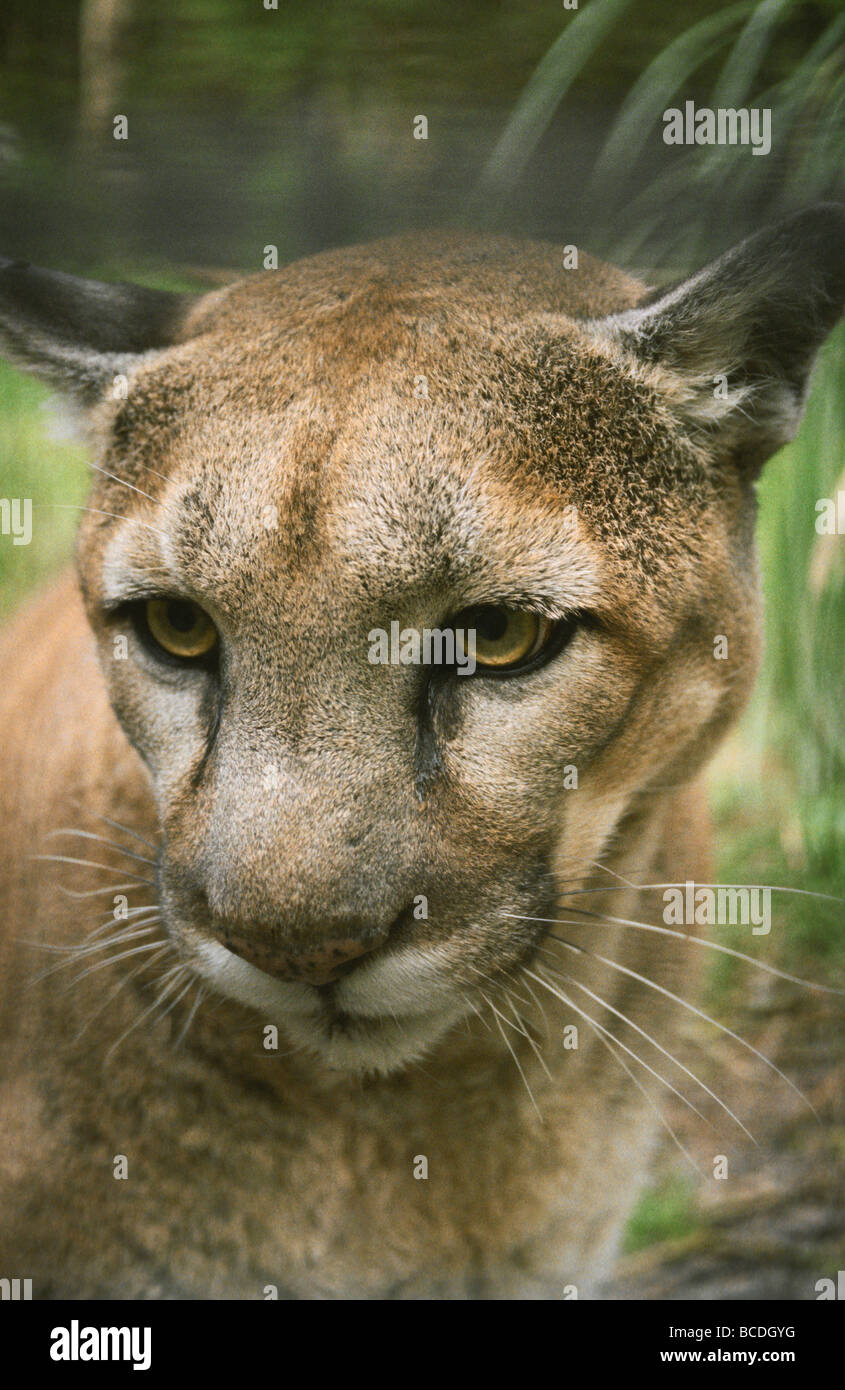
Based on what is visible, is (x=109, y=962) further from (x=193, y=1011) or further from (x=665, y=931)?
(x=665, y=931)

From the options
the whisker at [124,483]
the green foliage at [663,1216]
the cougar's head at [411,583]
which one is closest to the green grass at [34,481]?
the whisker at [124,483]

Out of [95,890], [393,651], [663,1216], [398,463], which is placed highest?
[398,463]

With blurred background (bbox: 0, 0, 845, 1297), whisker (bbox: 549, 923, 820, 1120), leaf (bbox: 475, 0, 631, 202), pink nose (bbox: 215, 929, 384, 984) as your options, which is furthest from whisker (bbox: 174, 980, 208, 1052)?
leaf (bbox: 475, 0, 631, 202)

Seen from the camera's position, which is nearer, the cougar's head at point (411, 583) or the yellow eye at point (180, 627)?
the cougar's head at point (411, 583)

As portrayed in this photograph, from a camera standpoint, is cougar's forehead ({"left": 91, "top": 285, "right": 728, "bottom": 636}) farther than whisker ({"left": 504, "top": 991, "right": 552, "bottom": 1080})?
No

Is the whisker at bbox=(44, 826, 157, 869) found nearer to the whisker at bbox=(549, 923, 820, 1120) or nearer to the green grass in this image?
the green grass

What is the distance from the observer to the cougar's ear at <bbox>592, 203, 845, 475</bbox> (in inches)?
90.6

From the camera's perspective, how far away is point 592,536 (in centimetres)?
232

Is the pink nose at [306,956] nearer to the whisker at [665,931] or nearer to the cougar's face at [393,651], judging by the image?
the cougar's face at [393,651]

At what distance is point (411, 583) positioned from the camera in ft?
7.22

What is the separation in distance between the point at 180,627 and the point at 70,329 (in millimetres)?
686

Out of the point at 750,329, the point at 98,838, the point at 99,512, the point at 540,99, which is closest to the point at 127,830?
the point at 98,838

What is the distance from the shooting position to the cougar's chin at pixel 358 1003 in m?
2.22

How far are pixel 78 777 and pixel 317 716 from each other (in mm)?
968
